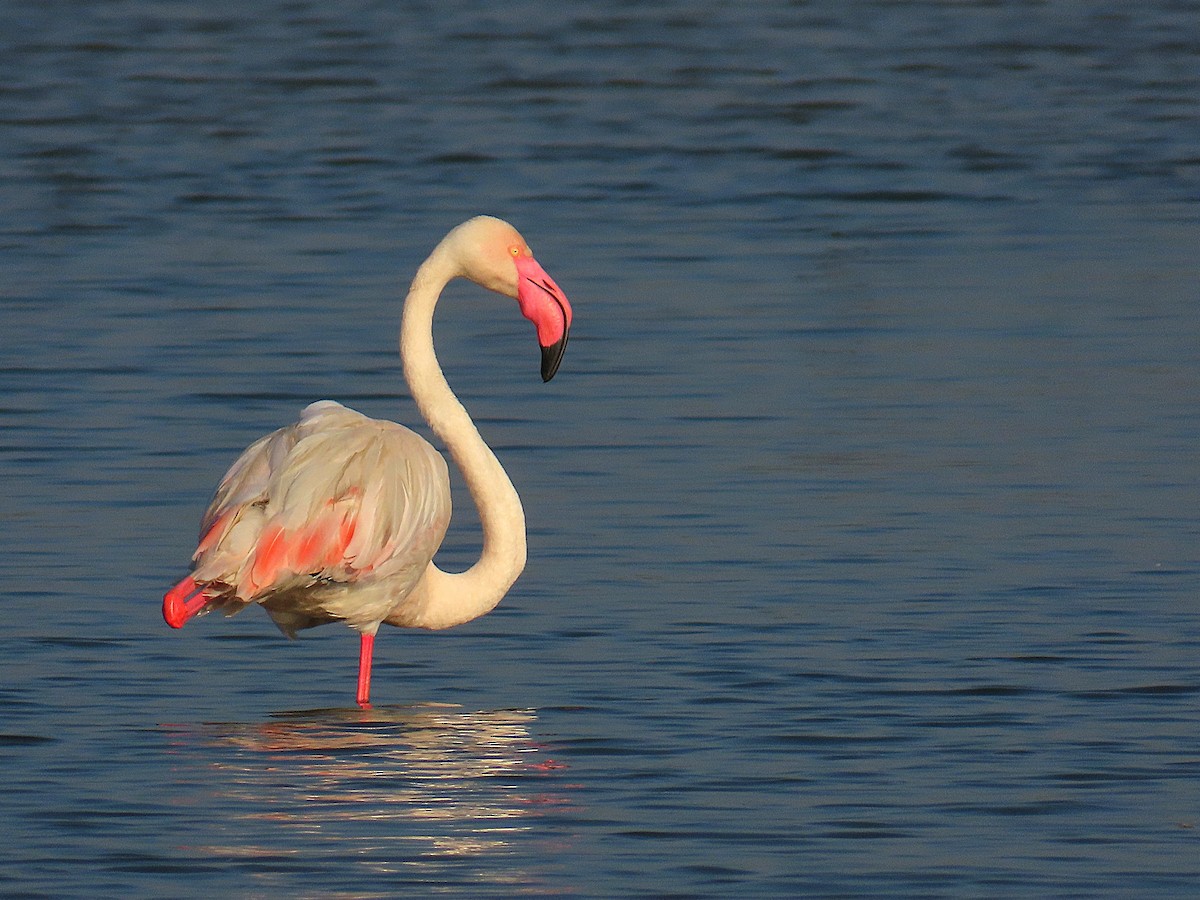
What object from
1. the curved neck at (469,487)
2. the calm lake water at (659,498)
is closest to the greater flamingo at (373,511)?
the curved neck at (469,487)

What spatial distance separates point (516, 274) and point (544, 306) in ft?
0.47

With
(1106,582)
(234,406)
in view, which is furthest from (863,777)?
(234,406)

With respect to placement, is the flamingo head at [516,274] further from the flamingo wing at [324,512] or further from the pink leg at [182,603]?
the pink leg at [182,603]

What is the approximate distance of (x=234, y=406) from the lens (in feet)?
37.2

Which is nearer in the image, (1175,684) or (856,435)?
(1175,684)

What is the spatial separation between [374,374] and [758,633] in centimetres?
408

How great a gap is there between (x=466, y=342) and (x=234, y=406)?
5.81 feet

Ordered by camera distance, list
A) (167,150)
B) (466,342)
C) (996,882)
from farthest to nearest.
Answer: (167,150)
(466,342)
(996,882)

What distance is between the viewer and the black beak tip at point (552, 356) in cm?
851

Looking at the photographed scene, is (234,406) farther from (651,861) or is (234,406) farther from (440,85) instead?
(440,85)

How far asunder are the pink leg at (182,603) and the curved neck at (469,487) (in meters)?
0.78

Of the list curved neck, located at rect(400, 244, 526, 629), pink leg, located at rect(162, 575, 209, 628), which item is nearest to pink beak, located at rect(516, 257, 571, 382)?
curved neck, located at rect(400, 244, 526, 629)

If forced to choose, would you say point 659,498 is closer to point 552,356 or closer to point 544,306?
point 552,356

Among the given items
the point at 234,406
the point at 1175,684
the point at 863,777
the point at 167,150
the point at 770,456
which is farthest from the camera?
the point at 167,150
